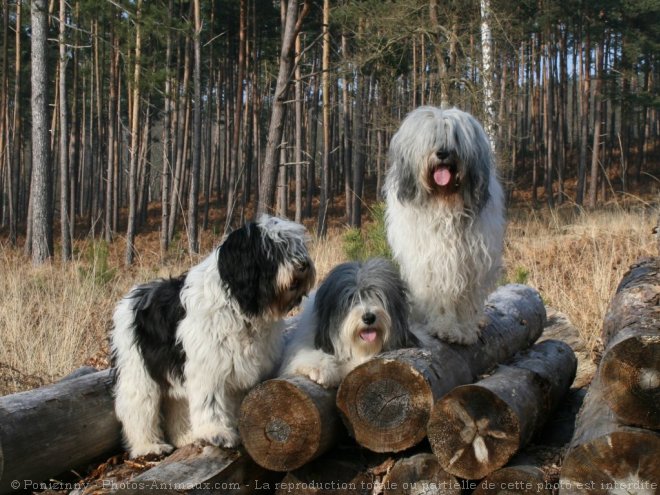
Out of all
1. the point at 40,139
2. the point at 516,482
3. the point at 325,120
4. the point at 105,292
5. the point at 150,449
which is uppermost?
the point at 325,120

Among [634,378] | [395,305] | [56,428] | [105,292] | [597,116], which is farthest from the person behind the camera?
[597,116]

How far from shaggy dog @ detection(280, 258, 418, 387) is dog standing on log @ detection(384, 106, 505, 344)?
351 mm

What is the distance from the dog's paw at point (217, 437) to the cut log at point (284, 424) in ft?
0.39

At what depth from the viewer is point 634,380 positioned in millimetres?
2928

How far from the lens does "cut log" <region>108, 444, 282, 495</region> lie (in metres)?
3.17

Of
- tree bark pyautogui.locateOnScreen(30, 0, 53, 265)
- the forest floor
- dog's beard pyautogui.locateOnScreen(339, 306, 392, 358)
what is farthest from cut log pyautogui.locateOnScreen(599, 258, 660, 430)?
tree bark pyautogui.locateOnScreen(30, 0, 53, 265)

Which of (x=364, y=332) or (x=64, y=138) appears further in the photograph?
(x=64, y=138)

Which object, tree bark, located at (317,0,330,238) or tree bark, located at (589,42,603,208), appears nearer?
tree bark, located at (317,0,330,238)

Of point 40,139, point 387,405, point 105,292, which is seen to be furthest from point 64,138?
point 387,405

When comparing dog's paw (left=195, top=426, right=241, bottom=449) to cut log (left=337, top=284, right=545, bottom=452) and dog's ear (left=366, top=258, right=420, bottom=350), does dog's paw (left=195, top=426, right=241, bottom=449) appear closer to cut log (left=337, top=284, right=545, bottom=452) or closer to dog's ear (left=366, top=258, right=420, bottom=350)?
cut log (left=337, top=284, right=545, bottom=452)

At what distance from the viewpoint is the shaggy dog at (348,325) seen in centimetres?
380

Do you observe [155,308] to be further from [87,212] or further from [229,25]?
[87,212]

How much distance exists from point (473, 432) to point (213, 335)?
1.42 m

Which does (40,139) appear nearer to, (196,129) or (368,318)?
(196,129)
